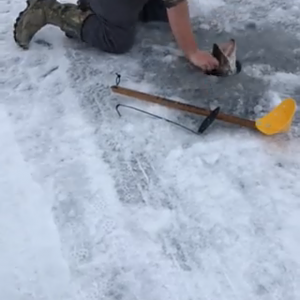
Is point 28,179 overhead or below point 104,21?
below

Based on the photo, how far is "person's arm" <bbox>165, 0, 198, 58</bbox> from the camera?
1.89 m

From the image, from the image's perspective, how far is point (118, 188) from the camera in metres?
1.66

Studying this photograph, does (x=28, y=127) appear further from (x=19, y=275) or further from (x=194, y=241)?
(x=194, y=241)

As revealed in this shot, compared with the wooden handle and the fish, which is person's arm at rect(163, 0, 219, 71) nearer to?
the fish

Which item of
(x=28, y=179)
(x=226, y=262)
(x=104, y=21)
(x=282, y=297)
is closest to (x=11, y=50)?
(x=104, y=21)

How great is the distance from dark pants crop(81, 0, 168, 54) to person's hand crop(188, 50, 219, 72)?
248mm

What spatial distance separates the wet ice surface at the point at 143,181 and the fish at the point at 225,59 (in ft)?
0.12

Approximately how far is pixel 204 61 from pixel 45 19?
23.9 inches

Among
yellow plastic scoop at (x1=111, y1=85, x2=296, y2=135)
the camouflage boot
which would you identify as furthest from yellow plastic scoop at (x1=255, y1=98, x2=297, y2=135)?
the camouflage boot

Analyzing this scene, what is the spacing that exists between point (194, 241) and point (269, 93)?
652 mm

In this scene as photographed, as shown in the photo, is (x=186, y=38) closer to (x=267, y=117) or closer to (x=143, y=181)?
(x=267, y=117)

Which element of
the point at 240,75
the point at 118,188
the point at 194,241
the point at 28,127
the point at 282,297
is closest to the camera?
the point at 282,297

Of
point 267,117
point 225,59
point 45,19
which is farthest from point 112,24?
point 267,117

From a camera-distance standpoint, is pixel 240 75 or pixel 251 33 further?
pixel 251 33
